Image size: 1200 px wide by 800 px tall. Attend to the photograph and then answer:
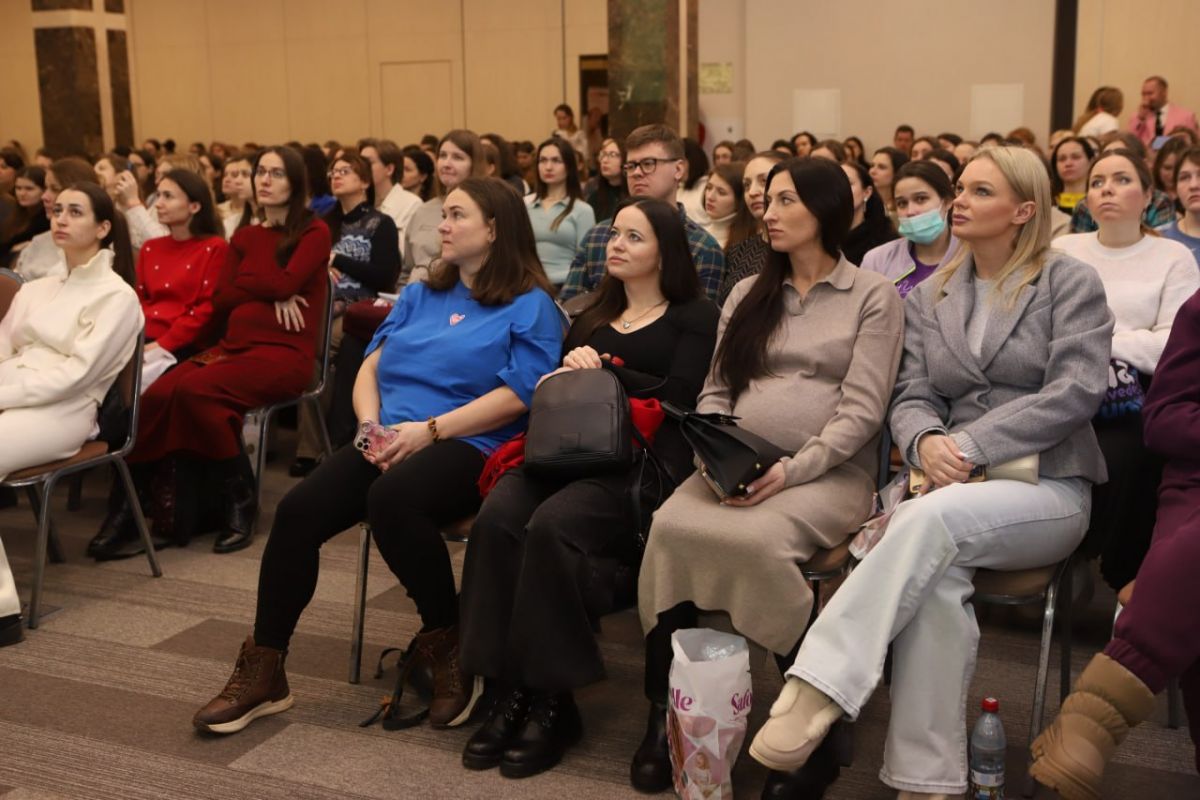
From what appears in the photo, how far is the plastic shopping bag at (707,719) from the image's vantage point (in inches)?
101

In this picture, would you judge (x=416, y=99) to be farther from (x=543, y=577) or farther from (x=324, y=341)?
(x=543, y=577)

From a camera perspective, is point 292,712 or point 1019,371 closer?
point 1019,371

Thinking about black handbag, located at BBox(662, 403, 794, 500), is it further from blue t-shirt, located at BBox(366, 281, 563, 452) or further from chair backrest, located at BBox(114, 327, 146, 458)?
chair backrest, located at BBox(114, 327, 146, 458)

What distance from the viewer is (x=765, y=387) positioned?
10.0 feet

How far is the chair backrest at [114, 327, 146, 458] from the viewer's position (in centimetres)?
407

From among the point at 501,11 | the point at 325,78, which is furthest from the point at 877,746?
the point at 325,78

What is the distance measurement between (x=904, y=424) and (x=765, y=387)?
353mm

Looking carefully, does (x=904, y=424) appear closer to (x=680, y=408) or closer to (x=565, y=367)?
(x=680, y=408)

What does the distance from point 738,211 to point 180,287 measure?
216 centimetres

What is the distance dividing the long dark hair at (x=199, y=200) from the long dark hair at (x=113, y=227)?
510 mm

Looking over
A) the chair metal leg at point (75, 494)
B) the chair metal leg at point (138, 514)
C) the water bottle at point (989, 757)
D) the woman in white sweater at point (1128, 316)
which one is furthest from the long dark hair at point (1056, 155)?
the chair metal leg at point (75, 494)

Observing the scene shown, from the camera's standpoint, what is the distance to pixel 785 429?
2977mm

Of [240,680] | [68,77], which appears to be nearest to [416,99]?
[68,77]

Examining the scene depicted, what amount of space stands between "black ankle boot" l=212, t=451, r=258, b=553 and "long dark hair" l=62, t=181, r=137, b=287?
0.74m
